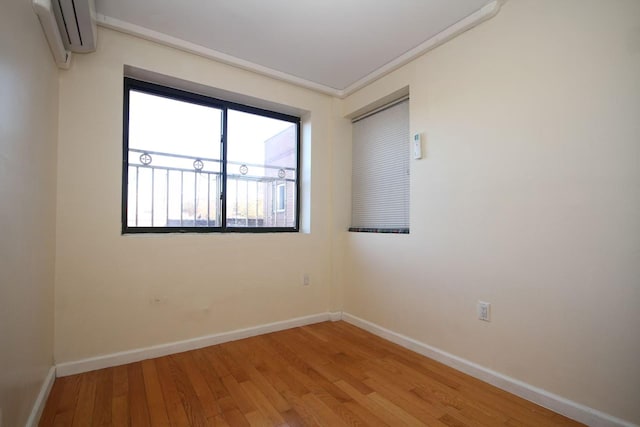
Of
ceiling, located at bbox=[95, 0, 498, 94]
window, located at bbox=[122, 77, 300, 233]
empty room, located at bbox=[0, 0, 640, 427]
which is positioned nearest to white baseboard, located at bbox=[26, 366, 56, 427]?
empty room, located at bbox=[0, 0, 640, 427]

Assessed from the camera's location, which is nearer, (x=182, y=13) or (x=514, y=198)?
(x=514, y=198)

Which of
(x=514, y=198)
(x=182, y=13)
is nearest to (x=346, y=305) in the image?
(x=514, y=198)

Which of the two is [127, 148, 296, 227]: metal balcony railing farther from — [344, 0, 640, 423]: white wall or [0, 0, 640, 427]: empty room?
[344, 0, 640, 423]: white wall

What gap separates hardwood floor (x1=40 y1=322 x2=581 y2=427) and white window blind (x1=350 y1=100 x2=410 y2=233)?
1129 millimetres

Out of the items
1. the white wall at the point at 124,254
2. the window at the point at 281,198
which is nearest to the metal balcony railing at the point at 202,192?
the window at the point at 281,198

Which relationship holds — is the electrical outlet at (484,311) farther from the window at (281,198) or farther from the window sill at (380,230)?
the window at (281,198)

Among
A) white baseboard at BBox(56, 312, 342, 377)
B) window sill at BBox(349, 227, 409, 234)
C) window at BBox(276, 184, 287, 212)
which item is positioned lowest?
white baseboard at BBox(56, 312, 342, 377)

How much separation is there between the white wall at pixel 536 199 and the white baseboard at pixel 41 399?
2303mm

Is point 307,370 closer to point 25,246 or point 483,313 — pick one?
point 483,313

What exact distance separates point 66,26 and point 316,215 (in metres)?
2.24

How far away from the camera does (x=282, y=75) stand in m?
2.78

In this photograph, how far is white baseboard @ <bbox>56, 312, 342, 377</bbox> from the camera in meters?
1.96

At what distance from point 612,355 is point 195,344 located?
2579mm

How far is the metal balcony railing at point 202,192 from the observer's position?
7.70ft
